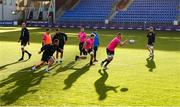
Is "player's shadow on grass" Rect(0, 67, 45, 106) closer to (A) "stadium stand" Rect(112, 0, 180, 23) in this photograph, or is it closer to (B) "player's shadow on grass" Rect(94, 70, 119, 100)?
(B) "player's shadow on grass" Rect(94, 70, 119, 100)

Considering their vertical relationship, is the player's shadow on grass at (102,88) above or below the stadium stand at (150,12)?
below

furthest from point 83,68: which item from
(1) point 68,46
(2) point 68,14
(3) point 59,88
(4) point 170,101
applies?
(2) point 68,14

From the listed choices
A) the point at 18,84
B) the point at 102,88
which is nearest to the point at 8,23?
the point at 18,84

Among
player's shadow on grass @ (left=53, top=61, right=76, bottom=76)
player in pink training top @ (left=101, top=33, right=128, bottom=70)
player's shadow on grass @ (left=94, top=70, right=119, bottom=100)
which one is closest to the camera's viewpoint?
player's shadow on grass @ (left=94, top=70, right=119, bottom=100)

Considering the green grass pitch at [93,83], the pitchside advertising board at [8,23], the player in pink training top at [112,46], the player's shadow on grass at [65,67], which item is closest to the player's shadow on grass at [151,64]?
the green grass pitch at [93,83]

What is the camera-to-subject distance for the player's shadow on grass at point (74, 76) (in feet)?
52.7

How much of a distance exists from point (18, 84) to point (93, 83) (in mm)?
3162

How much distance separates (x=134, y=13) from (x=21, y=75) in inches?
1715

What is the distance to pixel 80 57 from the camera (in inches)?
935

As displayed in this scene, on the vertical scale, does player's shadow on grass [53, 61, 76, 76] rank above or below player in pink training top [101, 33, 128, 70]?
below

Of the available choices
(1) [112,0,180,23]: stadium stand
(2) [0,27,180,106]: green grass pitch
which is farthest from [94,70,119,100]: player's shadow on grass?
(1) [112,0,180,23]: stadium stand

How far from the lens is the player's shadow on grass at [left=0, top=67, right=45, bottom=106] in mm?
13747

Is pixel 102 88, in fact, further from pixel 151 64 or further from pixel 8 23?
pixel 8 23

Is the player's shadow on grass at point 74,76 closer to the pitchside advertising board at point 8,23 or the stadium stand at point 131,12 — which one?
the stadium stand at point 131,12
